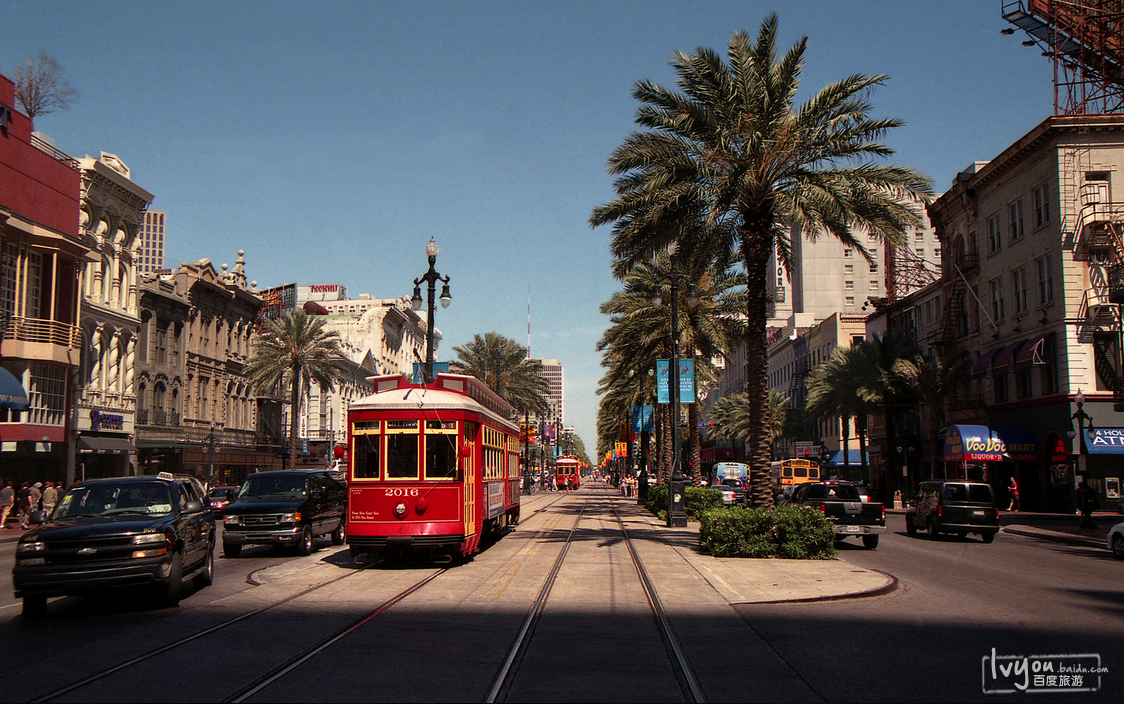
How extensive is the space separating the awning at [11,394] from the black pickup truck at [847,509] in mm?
25346

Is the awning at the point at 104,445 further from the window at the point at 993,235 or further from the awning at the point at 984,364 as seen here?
the window at the point at 993,235

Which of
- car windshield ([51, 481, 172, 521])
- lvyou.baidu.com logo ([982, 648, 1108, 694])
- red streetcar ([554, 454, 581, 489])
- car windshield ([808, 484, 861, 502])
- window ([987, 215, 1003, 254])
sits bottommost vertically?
red streetcar ([554, 454, 581, 489])

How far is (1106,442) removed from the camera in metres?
37.3

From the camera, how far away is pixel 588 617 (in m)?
11.4

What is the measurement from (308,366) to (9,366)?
2058 cm

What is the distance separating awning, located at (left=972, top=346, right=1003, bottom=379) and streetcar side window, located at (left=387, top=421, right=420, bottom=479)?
36910mm

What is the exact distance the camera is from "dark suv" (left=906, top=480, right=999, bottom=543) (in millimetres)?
25000

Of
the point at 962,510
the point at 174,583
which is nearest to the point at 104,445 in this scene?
the point at 174,583

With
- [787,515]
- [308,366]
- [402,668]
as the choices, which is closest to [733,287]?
[787,515]

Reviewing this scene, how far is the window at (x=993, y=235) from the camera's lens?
4606 cm

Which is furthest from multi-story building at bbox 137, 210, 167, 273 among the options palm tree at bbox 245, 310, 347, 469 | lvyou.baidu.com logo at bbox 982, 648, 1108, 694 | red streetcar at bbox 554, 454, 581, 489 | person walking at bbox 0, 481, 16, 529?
lvyou.baidu.com logo at bbox 982, 648, 1108, 694

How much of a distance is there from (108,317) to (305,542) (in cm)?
2886

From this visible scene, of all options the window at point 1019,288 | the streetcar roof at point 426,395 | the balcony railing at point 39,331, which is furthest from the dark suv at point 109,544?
the window at point 1019,288

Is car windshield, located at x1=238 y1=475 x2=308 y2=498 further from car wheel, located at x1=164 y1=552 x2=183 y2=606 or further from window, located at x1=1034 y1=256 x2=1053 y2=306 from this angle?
window, located at x1=1034 y1=256 x2=1053 y2=306
